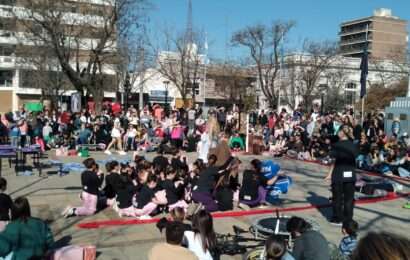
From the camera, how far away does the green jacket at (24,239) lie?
604 centimetres

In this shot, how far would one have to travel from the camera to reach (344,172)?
29.9 feet

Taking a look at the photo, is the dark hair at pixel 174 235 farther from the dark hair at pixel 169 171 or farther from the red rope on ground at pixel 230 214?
the dark hair at pixel 169 171

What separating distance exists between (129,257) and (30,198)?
5.00m

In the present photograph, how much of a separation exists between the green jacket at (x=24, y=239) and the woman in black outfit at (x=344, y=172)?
534 centimetres

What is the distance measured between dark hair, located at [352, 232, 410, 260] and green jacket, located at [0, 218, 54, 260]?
16.9ft

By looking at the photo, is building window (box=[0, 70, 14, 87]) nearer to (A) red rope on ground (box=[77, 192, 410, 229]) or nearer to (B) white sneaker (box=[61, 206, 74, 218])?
(B) white sneaker (box=[61, 206, 74, 218])

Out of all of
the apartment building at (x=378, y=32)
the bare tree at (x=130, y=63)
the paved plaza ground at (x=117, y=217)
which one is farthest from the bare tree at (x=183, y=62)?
the apartment building at (x=378, y=32)

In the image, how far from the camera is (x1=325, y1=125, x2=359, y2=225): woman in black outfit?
909cm

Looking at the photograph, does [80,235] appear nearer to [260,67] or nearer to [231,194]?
[231,194]

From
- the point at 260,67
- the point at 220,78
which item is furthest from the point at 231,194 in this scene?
the point at 220,78

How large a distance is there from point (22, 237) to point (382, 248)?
5.31 metres

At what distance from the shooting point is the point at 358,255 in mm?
1850

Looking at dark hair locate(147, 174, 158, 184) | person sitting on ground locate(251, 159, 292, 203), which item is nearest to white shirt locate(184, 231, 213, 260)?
dark hair locate(147, 174, 158, 184)

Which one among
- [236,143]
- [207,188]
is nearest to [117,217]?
[207,188]
